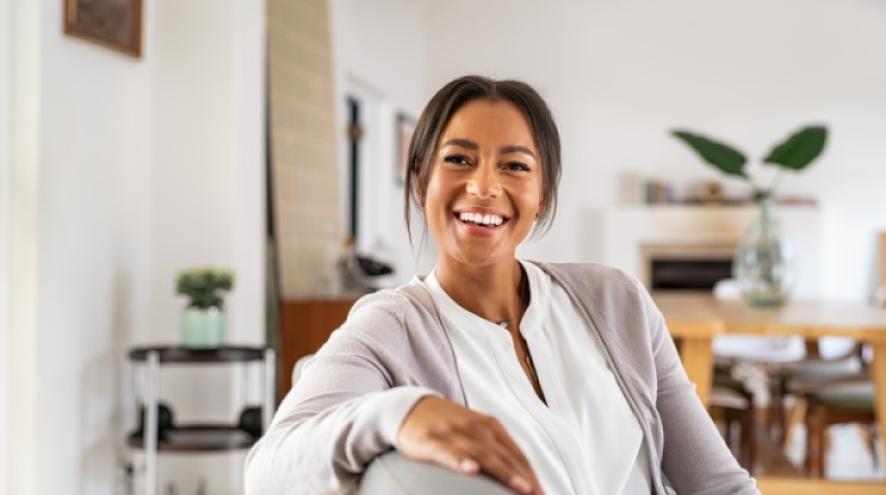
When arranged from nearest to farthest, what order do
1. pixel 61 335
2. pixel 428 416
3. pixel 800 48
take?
pixel 428 416 → pixel 61 335 → pixel 800 48

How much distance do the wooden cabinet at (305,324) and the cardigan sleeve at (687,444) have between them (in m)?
3.12

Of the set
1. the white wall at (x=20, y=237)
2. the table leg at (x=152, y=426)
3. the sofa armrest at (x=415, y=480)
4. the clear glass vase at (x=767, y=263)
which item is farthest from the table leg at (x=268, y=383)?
the sofa armrest at (x=415, y=480)

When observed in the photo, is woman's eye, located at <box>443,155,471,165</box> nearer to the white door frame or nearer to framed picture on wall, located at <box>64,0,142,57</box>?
the white door frame

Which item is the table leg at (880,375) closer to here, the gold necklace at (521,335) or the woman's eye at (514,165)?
the gold necklace at (521,335)

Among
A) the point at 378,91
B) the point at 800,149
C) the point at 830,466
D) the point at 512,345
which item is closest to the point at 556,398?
the point at 512,345

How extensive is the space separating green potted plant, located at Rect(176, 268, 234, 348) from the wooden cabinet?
1.08 m

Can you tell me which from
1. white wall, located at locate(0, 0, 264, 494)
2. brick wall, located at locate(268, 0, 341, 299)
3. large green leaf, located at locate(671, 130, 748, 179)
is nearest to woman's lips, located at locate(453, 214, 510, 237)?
white wall, located at locate(0, 0, 264, 494)

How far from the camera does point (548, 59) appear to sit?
8.61 metres

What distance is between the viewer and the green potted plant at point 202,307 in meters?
3.28

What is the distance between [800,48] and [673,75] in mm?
969

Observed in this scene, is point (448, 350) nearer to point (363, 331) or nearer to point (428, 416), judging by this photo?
point (363, 331)

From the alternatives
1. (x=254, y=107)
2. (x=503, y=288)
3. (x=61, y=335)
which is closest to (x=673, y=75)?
(x=254, y=107)

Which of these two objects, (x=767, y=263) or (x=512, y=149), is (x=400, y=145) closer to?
(x=767, y=263)

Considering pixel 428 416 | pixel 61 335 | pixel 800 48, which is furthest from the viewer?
pixel 800 48
